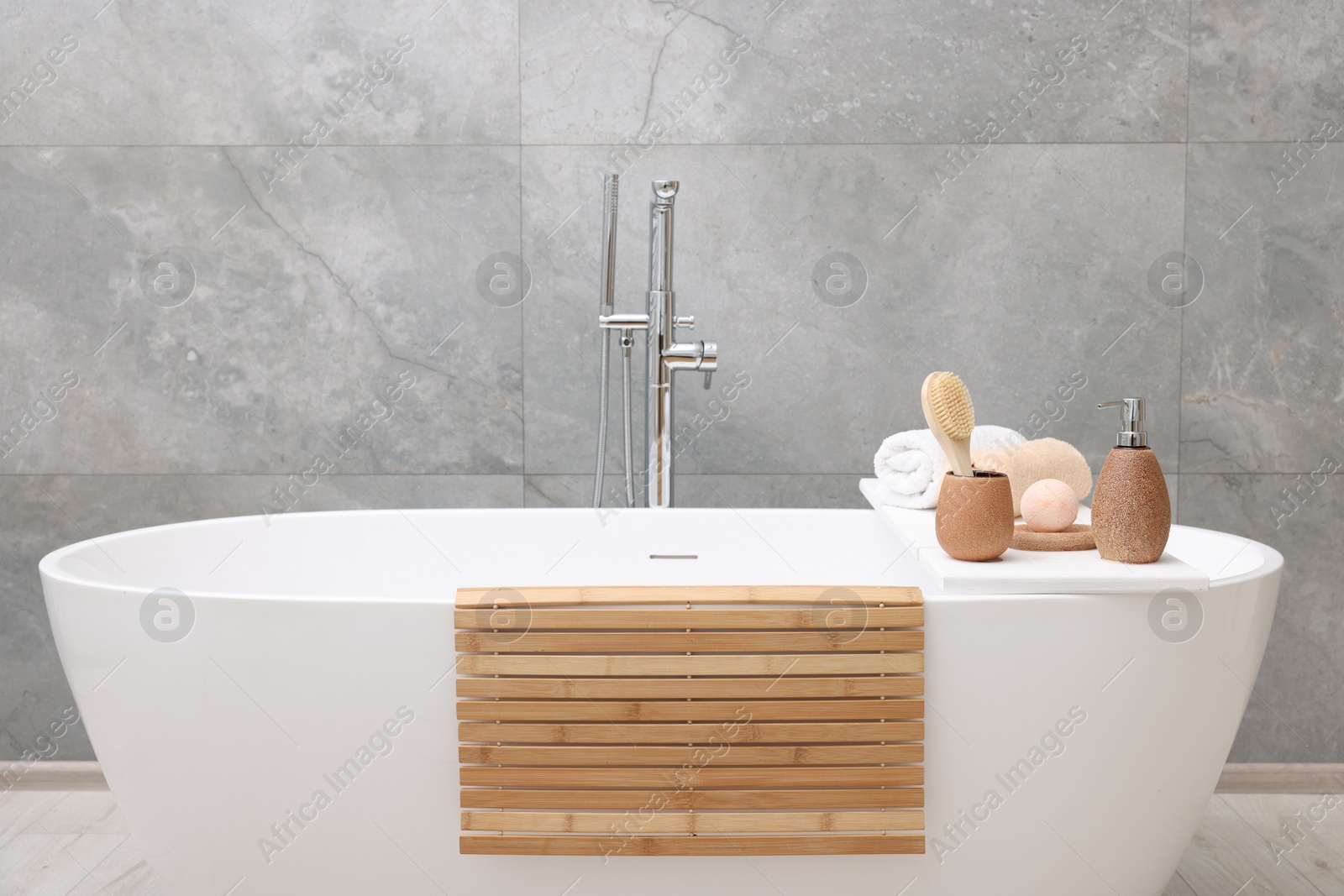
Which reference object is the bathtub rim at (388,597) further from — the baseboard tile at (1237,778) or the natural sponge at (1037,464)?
the baseboard tile at (1237,778)

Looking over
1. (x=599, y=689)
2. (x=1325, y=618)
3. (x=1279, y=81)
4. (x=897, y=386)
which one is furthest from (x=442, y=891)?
(x=1279, y=81)

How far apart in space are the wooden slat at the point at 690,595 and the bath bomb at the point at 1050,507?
35 centimetres

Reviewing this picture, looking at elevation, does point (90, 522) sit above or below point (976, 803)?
above

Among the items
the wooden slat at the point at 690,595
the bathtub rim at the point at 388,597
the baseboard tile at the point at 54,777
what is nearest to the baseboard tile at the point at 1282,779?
the bathtub rim at the point at 388,597

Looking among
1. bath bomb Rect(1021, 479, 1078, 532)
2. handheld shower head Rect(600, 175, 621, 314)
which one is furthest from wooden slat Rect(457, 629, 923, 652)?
handheld shower head Rect(600, 175, 621, 314)

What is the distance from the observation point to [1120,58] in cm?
229

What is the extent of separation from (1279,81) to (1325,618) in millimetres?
1210

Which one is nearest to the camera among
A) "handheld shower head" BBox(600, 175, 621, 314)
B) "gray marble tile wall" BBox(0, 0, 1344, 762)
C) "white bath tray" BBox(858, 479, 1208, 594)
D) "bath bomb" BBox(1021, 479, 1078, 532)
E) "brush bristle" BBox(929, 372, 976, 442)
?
"white bath tray" BBox(858, 479, 1208, 594)

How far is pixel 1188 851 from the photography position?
207 cm

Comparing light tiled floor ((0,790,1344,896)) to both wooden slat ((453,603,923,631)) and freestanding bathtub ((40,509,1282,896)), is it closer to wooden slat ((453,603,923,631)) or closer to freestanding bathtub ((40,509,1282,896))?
freestanding bathtub ((40,509,1282,896))

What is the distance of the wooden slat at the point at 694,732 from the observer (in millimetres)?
1441

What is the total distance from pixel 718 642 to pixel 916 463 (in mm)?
733

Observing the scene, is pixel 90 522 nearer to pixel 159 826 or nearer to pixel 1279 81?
pixel 159 826

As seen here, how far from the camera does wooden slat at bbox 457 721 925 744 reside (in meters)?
1.44
